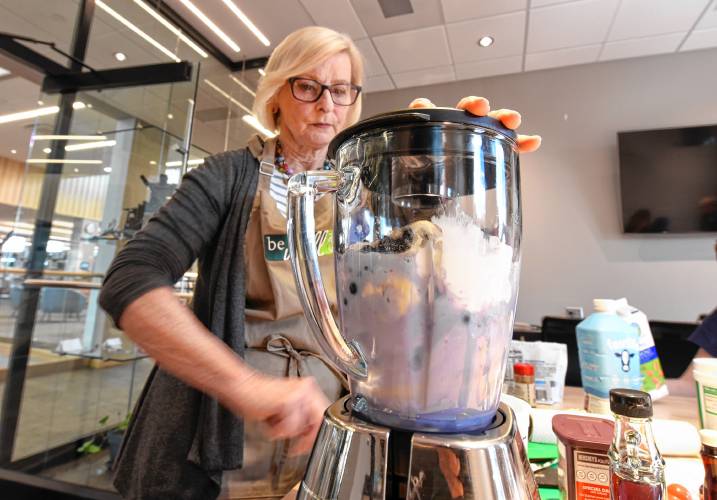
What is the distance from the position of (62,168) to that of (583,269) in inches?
127

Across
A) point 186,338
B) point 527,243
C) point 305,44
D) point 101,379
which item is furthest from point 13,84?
point 527,243

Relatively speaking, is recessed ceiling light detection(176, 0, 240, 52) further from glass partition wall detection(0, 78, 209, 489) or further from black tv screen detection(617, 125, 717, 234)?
black tv screen detection(617, 125, 717, 234)

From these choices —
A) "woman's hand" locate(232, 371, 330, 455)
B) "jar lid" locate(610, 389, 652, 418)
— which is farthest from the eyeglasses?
"jar lid" locate(610, 389, 652, 418)

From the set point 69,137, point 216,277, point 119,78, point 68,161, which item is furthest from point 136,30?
point 216,277

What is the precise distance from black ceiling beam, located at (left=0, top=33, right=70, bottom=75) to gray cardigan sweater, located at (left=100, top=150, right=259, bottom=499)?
1.75 meters

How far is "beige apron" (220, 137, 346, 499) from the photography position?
641 mm

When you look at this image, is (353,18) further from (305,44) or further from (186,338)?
(186,338)

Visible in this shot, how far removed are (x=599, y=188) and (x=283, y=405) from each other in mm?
2957

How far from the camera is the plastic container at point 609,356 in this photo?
69 cm

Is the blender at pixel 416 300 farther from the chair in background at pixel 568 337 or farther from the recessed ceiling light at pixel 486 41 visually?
the recessed ceiling light at pixel 486 41

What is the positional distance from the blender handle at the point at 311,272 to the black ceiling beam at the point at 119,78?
1.70m

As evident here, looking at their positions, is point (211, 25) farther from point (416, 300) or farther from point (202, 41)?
point (416, 300)

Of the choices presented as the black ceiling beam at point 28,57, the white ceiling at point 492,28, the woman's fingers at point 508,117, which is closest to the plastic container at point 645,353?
the woman's fingers at point 508,117

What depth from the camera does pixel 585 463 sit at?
1.25ft
